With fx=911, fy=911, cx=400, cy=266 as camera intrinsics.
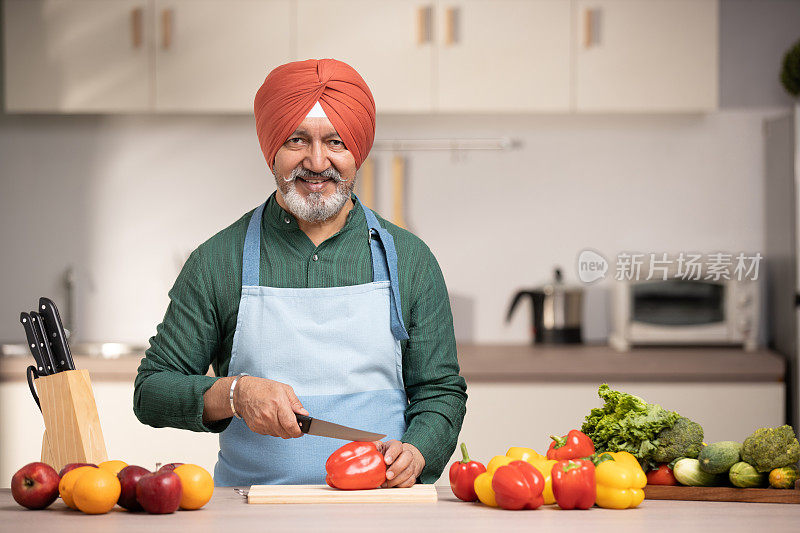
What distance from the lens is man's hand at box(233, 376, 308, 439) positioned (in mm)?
1510

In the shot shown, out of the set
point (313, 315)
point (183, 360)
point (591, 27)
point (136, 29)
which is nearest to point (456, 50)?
point (591, 27)

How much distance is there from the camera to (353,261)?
186 centimetres

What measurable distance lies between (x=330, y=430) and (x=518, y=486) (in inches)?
14.1

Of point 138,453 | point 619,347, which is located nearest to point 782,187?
point 619,347

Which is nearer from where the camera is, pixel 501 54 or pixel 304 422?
pixel 304 422

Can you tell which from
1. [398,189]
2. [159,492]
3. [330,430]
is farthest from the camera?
[398,189]

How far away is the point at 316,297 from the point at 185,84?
1831 millimetres

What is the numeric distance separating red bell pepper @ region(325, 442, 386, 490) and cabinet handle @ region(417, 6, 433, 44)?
215cm

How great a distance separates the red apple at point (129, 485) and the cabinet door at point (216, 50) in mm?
2175

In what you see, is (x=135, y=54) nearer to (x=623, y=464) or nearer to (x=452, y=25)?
(x=452, y=25)

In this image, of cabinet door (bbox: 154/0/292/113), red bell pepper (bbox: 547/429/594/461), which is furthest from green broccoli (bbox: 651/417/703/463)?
cabinet door (bbox: 154/0/292/113)

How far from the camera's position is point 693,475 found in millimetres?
1476

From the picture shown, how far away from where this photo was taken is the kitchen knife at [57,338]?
5.27 feet

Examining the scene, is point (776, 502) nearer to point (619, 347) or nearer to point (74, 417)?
point (74, 417)
